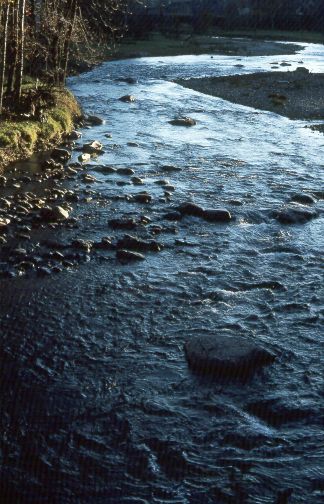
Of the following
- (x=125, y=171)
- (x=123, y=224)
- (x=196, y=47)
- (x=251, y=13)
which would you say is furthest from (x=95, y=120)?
(x=251, y=13)

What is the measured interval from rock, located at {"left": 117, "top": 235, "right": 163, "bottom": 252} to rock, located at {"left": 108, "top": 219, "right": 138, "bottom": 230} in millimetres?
860

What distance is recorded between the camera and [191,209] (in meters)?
14.0

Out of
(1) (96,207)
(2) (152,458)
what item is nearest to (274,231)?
(1) (96,207)

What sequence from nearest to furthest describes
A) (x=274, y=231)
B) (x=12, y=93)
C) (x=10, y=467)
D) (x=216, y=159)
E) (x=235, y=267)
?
(x=10, y=467) → (x=235, y=267) → (x=274, y=231) → (x=216, y=159) → (x=12, y=93)

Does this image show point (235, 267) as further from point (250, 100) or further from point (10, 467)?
point (250, 100)

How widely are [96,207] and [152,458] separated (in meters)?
8.34

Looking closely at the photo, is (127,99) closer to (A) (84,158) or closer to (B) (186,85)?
(B) (186,85)

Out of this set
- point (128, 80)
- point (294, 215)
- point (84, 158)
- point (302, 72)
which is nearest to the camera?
point (294, 215)

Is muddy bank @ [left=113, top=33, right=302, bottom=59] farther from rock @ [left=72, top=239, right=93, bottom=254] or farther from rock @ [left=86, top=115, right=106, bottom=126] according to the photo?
rock @ [left=72, top=239, right=93, bottom=254]

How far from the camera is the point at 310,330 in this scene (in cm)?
919

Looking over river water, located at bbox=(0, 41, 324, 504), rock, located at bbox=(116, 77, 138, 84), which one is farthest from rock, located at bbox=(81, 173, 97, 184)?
rock, located at bbox=(116, 77, 138, 84)

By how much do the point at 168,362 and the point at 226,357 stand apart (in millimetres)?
681

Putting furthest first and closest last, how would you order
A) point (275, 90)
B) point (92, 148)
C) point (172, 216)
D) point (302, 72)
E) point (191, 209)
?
1. point (302, 72)
2. point (275, 90)
3. point (92, 148)
4. point (191, 209)
5. point (172, 216)

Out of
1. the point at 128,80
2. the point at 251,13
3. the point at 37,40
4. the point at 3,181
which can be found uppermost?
the point at 251,13
